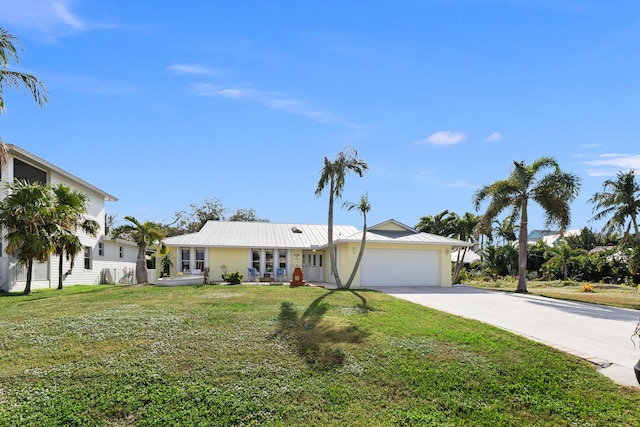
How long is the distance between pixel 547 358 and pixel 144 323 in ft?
27.0

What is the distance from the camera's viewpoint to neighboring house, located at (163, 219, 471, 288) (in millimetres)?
21438

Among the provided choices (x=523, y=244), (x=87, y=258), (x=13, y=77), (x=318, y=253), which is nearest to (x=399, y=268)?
(x=318, y=253)

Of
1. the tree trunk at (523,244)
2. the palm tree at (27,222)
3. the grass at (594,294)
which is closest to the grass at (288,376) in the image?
the palm tree at (27,222)

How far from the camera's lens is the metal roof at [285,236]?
21656mm

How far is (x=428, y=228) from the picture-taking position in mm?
31359

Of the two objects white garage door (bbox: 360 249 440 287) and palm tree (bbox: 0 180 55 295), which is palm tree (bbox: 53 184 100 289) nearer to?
palm tree (bbox: 0 180 55 295)

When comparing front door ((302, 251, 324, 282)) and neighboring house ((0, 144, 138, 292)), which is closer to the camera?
neighboring house ((0, 144, 138, 292))

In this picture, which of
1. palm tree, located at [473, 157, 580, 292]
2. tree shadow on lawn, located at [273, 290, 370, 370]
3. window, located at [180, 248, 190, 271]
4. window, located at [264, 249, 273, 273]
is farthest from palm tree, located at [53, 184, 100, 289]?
palm tree, located at [473, 157, 580, 292]

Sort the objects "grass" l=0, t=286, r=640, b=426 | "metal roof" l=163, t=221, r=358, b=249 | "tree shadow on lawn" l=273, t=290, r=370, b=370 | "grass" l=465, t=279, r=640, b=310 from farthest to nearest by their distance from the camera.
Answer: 1. "metal roof" l=163, t=221, r=358, b=249
2. "grass" l=465, t=279, r=640, b=310
3. "tree shadow on lawn" l=273, t=290, r=370, b=370
4. "grass" l=0, t=286, r=640, b=426

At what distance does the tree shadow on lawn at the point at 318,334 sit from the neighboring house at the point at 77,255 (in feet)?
48.6

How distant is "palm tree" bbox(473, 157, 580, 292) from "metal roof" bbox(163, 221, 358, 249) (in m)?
8.50

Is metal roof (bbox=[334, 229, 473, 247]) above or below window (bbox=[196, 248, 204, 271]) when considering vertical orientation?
above

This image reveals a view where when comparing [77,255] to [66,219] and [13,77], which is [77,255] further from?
[13,77]

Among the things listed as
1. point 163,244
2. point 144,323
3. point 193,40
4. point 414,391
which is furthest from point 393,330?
point 163,244
